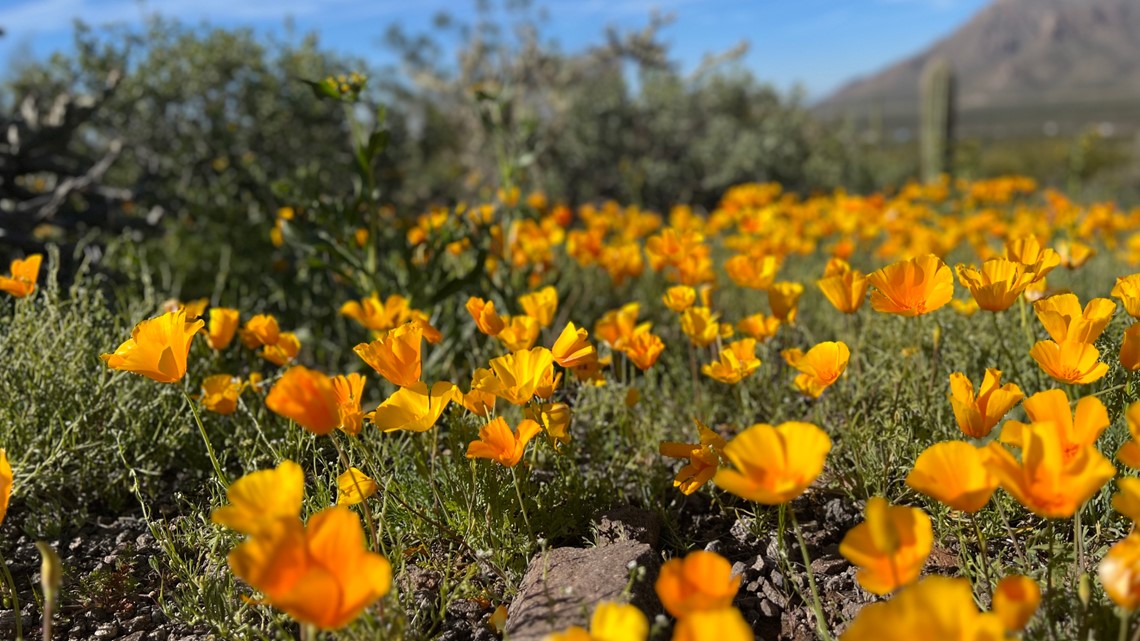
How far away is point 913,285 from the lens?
1.77m

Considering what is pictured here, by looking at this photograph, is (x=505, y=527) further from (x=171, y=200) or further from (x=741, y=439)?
(x=171, y=200)

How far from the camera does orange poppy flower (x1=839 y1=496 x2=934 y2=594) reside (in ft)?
3.72

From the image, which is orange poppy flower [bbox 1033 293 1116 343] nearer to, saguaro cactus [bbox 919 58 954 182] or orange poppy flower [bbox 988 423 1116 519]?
orange poppy flower [bbox 988 423 1116 519]

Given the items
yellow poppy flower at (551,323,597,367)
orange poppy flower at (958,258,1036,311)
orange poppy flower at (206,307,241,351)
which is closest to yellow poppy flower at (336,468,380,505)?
yellow poppy flower at (551,323,597,367)

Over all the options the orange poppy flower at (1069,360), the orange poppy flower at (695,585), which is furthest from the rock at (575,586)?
the orange poppy flower at (1069,360)

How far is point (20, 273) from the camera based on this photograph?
89.0 inches

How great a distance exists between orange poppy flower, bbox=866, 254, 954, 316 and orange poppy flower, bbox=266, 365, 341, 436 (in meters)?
1.13

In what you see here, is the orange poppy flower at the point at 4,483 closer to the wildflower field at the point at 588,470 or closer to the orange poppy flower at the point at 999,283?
the wildflower field at the point at 588,470

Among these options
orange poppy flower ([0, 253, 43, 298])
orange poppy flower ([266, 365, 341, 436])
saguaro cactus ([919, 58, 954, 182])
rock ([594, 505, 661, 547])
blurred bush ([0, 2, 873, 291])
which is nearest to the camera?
orange poppy flower ([266, 365, 341, 436])

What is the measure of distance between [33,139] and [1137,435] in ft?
14.3

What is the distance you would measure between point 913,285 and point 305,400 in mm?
1228

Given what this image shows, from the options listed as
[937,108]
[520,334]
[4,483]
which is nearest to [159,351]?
[4,483]

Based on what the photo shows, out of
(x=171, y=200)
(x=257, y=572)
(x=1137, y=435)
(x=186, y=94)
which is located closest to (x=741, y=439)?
(x=1137, y=435)

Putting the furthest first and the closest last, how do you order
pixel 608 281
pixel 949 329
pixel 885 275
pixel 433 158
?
pixel 433 158 < pixel 608 281 < pixel 949 329 < pixel 885 275
